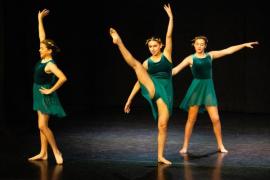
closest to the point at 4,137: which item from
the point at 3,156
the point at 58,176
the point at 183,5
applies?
the point at 3,156

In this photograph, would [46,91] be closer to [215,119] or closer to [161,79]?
[161,79]

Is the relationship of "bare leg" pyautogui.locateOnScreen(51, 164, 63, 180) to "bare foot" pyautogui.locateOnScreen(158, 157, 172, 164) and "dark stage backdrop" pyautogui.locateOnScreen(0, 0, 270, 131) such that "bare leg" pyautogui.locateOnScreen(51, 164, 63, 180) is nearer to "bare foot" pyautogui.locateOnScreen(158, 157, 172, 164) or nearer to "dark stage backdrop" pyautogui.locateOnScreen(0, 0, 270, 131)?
"bare foot" pyautogui.locateOnScreen(158, 157, 172, 164)

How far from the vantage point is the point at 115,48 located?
1079 cm

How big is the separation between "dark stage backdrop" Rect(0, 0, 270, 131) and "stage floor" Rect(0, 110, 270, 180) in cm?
80

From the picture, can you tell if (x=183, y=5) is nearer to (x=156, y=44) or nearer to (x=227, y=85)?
(x=227, y=85)

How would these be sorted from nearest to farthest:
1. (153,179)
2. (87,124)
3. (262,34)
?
(153,179), (87,124), (262,34)

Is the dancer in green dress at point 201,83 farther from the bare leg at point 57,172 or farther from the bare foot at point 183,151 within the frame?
the bare leg at point 57,172

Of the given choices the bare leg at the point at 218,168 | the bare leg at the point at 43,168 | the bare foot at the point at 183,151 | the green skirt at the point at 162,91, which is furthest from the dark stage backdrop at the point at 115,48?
the bare leg at the point at 218,168

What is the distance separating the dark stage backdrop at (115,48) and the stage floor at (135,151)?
0.80m

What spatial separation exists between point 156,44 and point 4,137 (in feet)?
9.03

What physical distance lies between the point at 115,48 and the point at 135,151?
4.64 meters

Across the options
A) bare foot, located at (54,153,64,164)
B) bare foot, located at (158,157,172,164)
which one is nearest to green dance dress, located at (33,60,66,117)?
bare foot, located at (54,153,64,164)

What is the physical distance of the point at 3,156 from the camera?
19.8 ft

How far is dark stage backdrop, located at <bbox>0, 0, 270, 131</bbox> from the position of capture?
892cm
